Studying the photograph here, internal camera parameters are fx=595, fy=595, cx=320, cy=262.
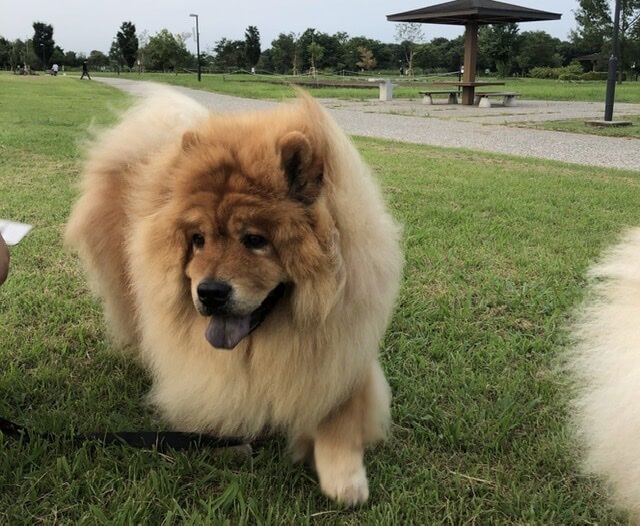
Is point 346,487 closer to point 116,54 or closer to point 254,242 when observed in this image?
point 254,242

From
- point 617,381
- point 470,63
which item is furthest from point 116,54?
point 617,381

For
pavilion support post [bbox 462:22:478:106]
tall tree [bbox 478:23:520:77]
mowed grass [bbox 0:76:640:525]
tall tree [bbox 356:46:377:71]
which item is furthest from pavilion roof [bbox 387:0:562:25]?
tall tree [bbox 356:46:377:71]

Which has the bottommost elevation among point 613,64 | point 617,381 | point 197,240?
point 617,381

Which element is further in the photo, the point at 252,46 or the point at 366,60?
the point at 252,46

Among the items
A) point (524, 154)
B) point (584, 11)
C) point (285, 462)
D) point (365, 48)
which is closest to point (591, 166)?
point (524, 154)

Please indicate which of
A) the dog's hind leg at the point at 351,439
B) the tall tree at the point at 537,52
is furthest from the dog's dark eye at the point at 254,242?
the tall tree at the point at 537,52

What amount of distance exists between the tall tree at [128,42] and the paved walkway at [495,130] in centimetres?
5723

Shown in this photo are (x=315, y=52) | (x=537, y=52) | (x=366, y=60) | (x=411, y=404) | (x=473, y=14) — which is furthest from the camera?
(x=366, y=60)

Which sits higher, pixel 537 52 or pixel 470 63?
pixel 537 52

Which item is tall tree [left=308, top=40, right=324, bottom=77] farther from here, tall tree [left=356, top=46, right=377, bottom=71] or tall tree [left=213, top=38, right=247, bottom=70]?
tall tree [left=213, top=38, right=247, bottom=70]

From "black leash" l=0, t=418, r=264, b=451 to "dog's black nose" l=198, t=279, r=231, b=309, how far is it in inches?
26.2

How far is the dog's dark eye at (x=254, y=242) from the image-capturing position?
63.3 inches

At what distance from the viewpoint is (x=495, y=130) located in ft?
40.1

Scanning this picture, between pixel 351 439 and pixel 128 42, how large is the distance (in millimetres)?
75460
